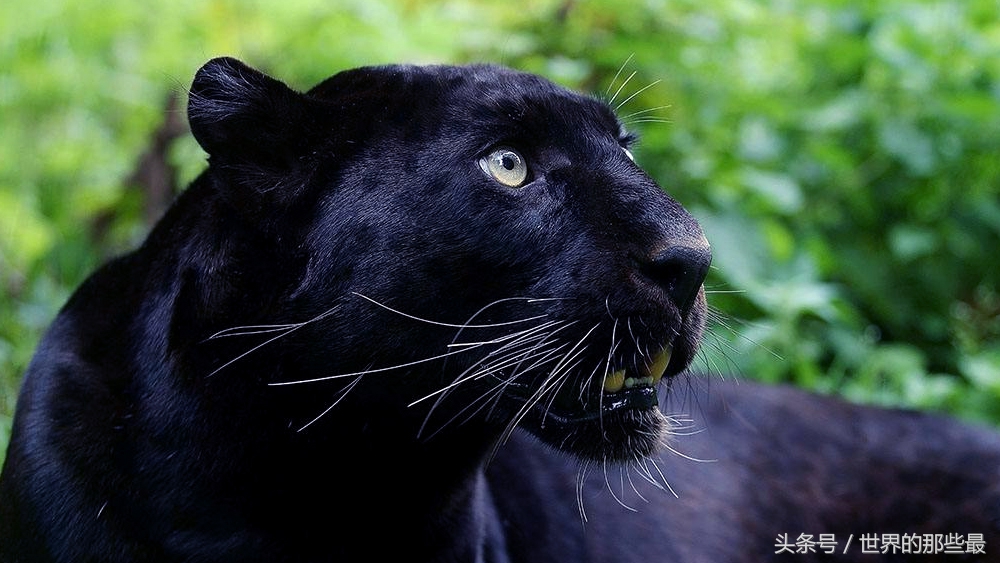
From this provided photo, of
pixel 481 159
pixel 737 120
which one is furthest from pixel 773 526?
pixel 737 120

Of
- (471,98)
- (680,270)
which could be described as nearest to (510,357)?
(680,270)

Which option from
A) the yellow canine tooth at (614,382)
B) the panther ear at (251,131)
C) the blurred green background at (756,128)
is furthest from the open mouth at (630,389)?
the blurred green background at (756,128)

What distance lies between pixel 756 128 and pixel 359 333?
364 centimetres

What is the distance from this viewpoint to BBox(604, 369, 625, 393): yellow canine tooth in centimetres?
190

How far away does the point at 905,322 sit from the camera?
15.8 ft

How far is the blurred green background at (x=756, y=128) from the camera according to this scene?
4180 millimetres

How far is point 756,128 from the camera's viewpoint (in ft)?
16.9

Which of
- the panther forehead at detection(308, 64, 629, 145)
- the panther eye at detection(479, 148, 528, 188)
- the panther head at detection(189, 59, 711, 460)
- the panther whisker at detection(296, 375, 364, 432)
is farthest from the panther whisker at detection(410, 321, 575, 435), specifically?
the panther forehead at detection(308, 64, 629, 145)

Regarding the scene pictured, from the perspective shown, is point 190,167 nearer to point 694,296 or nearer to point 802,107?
point 802,107

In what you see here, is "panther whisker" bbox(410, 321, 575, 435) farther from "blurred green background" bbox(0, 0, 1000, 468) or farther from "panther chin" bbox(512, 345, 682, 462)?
"blurred green background" bbox(0, 0, 1000, 468)

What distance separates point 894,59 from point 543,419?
3.35 m

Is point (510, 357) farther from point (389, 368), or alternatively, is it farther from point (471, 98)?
point (471, 98)

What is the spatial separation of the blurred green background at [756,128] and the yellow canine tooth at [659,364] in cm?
216

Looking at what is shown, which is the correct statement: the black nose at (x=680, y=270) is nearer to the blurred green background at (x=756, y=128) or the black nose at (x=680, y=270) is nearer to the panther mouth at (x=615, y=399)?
the panther mouth at (x=615, y=399)
